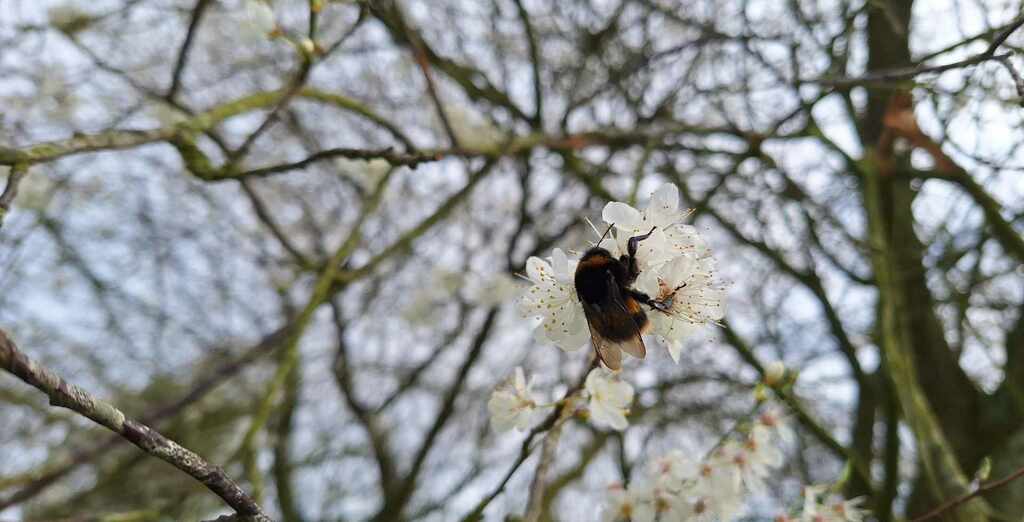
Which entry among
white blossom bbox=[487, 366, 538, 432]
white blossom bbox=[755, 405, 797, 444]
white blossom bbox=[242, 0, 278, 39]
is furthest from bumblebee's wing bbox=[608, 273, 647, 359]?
white blossom bbox=[242, 0, 278, 39]

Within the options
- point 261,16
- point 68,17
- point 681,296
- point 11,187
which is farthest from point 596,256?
point 68,17

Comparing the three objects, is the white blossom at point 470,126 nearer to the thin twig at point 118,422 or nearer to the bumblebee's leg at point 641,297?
the bumblebee's leg at point 641,297

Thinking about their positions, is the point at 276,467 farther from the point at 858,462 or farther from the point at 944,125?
the point at 944,125

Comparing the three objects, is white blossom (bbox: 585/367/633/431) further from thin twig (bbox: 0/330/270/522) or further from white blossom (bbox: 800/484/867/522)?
thin twig (bbox: 0/330/270/522)

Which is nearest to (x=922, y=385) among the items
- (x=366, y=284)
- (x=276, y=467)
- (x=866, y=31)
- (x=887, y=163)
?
(x=887, y=163)

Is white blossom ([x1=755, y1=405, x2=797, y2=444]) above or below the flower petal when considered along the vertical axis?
below

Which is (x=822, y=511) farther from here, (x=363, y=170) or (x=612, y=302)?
(x=363, y=170)
